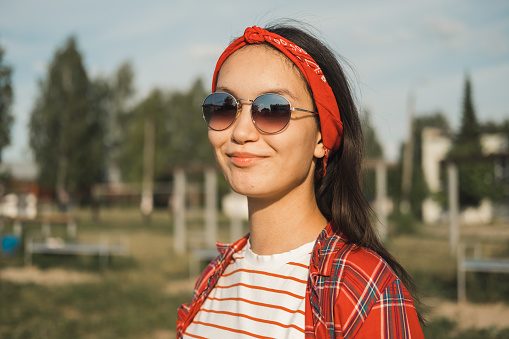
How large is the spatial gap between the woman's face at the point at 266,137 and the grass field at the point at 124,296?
3840 mm

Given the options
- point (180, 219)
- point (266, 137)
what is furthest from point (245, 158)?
point (180, 219)

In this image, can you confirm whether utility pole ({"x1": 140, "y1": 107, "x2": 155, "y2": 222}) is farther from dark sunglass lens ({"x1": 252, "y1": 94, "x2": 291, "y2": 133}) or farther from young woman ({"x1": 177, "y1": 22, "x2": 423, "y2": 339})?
dark sunglass lens ({"x1": 252, "y1": 94, "x2": 291, "y2": 133})

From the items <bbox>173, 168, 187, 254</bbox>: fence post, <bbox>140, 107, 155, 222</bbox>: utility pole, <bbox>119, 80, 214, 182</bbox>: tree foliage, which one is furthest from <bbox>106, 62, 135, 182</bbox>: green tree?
<bbox>173, 168, 187, 254</bbox>: fence post

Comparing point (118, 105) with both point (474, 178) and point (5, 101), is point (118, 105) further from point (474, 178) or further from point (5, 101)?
point (5, 101)

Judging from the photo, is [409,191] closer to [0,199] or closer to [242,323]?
[0,199]

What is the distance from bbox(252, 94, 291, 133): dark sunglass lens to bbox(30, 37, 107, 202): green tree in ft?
100

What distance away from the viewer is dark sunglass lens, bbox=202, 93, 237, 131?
4.02ft

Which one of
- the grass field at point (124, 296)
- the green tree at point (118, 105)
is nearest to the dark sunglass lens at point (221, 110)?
the grass field at point (124, 296)

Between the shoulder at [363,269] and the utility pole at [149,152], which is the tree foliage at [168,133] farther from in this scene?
the shoulder at [363,269]

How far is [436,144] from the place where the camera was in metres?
31.9

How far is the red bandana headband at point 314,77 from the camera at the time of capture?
119 cm

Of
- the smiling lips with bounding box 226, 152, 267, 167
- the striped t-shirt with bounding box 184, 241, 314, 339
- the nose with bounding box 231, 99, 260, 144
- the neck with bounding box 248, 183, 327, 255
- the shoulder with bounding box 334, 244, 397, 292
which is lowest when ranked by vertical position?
the striped t-shirt with bounding box 184, 241, 314, 339

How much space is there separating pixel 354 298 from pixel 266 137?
0.43 m

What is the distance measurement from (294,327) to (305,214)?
306 millimetres
